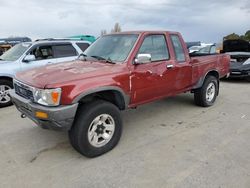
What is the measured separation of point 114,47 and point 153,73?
0.84 meters

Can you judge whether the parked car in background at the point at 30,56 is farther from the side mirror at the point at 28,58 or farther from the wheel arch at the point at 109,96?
the wheel arch at the point at 109,96

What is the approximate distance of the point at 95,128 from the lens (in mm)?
3627

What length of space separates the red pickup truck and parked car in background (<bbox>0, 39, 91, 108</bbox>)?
107 inches

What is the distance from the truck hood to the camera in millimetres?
3345

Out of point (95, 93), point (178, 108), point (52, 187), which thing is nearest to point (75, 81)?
point (95, 93)

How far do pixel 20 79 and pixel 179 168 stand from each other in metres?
2.75

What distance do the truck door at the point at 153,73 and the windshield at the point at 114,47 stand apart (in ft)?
0.74

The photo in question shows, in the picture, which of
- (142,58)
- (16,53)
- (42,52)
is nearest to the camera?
(142,58)

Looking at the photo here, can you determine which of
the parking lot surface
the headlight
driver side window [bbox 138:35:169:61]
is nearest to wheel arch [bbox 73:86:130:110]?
the headlight

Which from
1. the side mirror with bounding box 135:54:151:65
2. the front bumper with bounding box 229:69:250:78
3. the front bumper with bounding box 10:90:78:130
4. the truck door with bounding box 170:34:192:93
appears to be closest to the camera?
the front bumper with bounding box 10:90:78:130

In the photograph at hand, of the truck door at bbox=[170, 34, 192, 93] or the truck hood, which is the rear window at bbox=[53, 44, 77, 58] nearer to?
the truck hood

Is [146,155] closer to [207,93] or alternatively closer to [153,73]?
[153,73]

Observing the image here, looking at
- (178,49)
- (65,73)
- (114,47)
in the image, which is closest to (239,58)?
(178,49)

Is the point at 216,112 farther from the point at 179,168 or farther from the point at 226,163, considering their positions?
the point at 179,168
